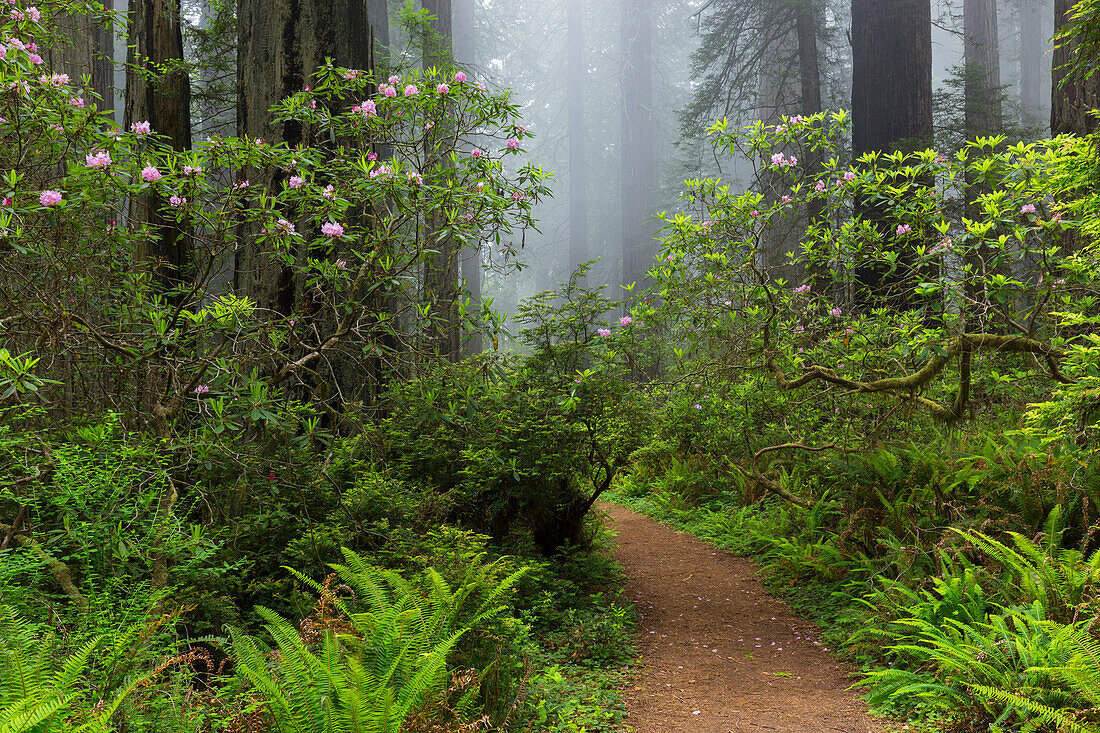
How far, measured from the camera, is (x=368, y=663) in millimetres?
2439

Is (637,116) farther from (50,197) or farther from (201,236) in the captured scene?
(50,197)

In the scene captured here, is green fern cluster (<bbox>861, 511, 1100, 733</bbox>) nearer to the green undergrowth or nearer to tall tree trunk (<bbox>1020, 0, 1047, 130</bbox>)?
the green undergrowth

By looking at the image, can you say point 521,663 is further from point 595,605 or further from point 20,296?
point 20,296

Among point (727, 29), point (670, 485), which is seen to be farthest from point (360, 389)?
point (727, 29)

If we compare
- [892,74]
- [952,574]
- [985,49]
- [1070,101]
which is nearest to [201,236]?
[952,574]

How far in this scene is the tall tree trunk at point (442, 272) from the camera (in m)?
4.08

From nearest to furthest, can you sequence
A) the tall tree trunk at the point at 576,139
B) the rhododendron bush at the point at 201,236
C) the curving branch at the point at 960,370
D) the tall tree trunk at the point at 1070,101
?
the rhododendron bush at the point at 201,236 < the curving branch at the point at 960,370 < the tall tree trunk at the point at 1070,101 < the tall tree trunk at the point at 576,139

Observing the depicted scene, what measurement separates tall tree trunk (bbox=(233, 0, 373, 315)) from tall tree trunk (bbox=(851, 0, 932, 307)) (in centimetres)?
634

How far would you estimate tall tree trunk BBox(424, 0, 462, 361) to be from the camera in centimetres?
408

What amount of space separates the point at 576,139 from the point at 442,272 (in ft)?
89.7

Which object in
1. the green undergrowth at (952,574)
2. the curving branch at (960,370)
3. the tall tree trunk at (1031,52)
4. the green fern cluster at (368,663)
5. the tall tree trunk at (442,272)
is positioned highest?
the tall tree trunk at (1031,52)

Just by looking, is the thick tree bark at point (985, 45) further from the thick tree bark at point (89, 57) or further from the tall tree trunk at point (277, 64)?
the thick tree bark at point (89, 57)

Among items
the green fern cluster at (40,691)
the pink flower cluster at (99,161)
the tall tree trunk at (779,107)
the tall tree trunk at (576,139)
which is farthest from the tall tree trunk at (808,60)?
the tall tree trunk at (576,139)

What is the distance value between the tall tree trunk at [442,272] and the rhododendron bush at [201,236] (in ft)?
0.34
